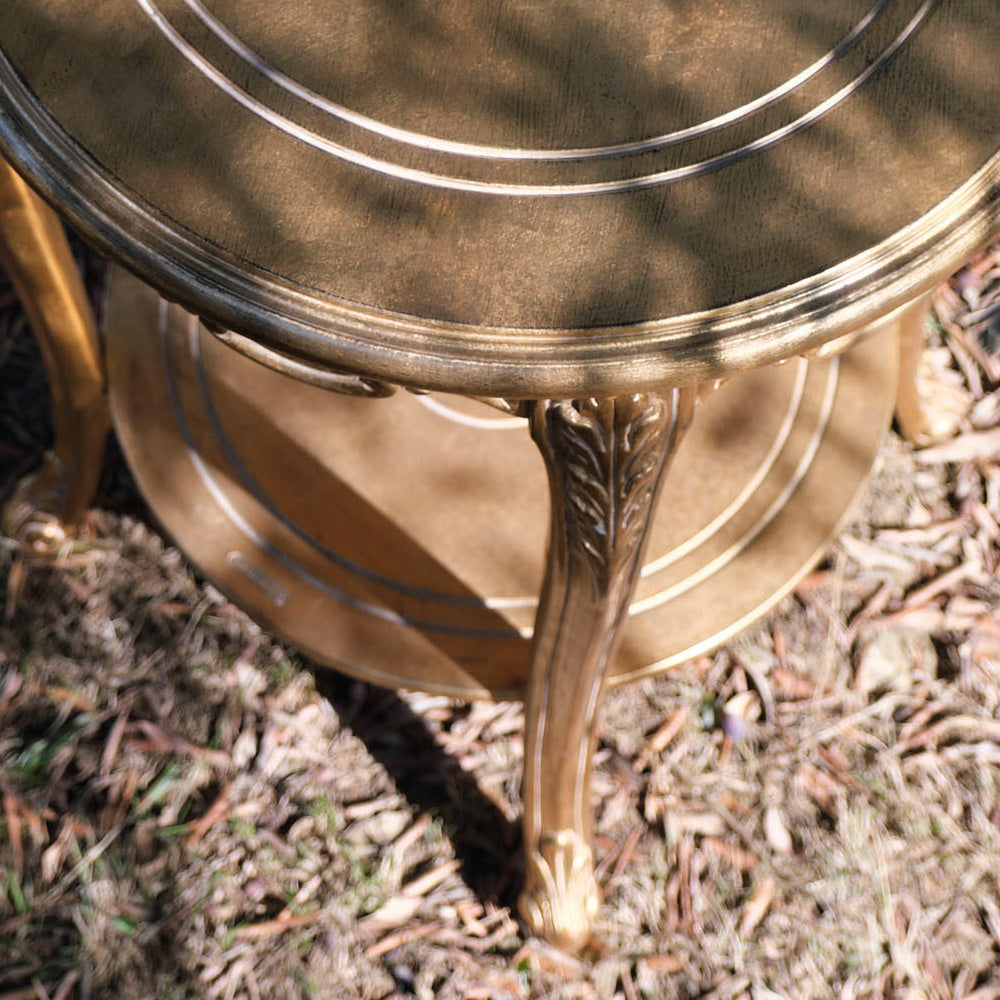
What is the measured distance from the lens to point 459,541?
1221 millimetres

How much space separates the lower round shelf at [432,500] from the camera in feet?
3.81

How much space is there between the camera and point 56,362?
1.10m

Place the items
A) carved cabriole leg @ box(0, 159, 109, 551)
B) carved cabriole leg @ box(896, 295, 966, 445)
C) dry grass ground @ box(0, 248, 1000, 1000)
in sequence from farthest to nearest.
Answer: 1. carved cabriole leg @ box(896, 295, 966, 445)
2. dry grass ground @ box(0, 248, 1000, 1000)
3. carved cabriole leg @ box(0, 159, 109, 551)

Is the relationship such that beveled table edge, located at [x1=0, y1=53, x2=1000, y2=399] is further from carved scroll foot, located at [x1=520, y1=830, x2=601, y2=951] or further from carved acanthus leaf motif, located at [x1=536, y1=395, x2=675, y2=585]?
carved scroll foot, located at [x1=520, y1=830, x2=601, y2=951]

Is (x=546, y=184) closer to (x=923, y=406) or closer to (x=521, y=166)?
(x=521, y=166)

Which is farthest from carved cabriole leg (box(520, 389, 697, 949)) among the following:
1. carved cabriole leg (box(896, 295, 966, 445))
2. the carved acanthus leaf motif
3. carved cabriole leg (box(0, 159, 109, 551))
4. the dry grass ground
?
carved cabriole leg (box(896, 295, 966, 445))

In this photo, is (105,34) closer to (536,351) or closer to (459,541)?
(536,351)

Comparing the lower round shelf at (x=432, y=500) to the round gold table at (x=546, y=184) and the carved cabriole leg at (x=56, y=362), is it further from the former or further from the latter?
the round gold table at (x=546, y=184)

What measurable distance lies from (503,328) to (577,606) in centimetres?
27

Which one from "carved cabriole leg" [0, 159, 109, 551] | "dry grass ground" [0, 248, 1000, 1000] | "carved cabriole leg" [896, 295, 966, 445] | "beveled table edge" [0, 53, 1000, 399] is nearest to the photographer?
"beveled table edge" [0, 53, 1000, 399]

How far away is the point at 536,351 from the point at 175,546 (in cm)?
75

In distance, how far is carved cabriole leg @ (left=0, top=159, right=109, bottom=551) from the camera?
0.93 m

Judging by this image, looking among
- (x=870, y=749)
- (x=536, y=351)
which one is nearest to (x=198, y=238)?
(x=536, y=351)

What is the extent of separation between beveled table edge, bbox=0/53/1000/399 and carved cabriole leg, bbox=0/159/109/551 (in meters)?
0.27
